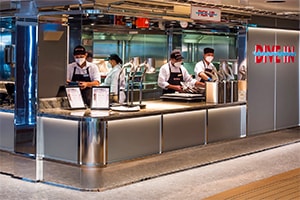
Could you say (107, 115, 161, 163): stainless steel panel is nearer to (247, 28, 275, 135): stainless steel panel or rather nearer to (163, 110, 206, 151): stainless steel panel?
(163, 110, 206, 151): stainless steel panel

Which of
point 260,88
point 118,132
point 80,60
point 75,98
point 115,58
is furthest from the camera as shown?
point 260,88

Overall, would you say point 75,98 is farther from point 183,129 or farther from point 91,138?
point 183,129

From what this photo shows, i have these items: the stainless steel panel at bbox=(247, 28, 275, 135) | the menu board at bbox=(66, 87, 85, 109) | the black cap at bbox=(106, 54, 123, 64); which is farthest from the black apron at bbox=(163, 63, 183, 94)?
the menu board at bbox=(66, 87, 85, 109)

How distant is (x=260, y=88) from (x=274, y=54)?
88 centimetres

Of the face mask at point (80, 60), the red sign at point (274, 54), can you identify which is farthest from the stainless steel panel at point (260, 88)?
the face mask at point (80, 60)

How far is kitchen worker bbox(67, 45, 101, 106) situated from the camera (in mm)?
8075

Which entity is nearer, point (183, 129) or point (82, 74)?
point (183, 129)

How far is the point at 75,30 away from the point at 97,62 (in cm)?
220

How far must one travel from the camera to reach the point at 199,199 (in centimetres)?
630

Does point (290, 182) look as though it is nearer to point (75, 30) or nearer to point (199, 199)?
point (199, 199)

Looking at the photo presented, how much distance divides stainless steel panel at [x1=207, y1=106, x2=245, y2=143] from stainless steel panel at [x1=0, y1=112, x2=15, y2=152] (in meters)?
2.78

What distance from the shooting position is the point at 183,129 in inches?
308

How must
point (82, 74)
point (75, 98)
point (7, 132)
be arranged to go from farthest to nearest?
point (82, 74) → point (7, 132) → point (75, 98)

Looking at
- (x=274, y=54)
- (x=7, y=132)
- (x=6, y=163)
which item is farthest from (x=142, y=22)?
(x=274, y=54)
